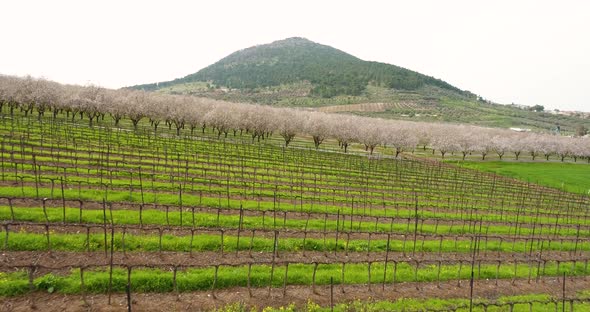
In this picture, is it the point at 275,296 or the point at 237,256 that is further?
the point at 237,256

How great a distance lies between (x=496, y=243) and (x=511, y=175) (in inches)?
2366

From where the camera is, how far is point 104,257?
16.2 meters

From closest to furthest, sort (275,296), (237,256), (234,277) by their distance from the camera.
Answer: (275,296)
(234,277)
(237,256)

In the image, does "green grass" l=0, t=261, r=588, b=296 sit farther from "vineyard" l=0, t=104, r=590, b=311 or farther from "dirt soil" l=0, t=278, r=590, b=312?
"dirt soil" l=0, t=278, r=590, b=312

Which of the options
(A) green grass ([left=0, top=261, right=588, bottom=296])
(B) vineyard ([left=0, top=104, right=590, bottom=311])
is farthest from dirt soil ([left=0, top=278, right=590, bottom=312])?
(A) green grass ([left=0, top=261, right=588, bottom=296])

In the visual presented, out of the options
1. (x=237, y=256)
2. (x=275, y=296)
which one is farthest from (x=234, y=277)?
(x=237, y=256)

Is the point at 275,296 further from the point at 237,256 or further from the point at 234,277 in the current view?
the point at 237,256

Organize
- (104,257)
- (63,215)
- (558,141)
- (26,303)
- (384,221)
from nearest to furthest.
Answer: (26,303) < (104,257) < (63,215) < (384,221) < (558,141)

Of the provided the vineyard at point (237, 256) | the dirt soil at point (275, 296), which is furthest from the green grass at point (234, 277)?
the dirt soil at point (275, 296)

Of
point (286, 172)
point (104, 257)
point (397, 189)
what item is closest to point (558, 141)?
point (397, 189)

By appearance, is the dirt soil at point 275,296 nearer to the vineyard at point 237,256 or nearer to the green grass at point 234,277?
the vineyard at point 237,256

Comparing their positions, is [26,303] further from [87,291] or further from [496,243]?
[496,243]

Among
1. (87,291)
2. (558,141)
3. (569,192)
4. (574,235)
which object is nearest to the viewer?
(87,291)

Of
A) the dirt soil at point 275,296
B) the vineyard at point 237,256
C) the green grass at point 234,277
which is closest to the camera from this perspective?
the dirt soil at point 275,296
